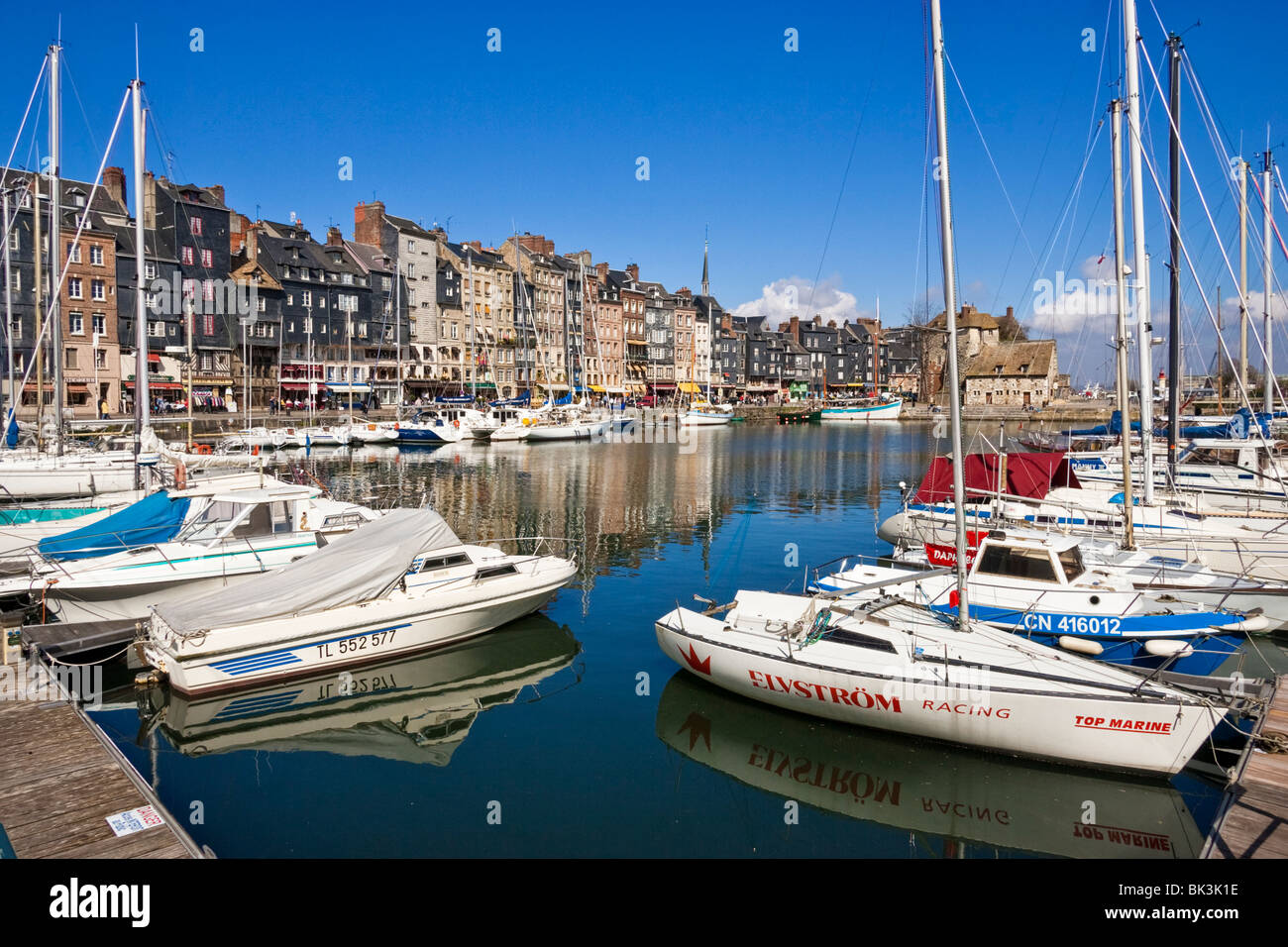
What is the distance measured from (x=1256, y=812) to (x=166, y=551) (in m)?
20.0

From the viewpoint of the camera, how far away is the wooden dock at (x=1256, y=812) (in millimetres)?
8953

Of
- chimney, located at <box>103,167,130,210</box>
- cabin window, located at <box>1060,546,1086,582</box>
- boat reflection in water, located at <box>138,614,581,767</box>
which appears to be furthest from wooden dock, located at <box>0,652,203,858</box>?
chimney, located at <box>103,167,130,210</box>

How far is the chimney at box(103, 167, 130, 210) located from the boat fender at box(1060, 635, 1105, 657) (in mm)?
82354

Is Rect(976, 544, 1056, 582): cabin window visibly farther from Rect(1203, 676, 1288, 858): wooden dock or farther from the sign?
the sign

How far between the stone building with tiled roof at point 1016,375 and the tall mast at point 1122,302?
363 ft

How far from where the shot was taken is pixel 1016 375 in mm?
126375

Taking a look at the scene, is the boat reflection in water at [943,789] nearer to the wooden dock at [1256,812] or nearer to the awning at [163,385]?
the wooden dock at [1256,812]

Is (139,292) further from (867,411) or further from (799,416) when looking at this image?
(867,411)

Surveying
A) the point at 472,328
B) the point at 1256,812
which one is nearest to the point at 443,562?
the point at 1256,812

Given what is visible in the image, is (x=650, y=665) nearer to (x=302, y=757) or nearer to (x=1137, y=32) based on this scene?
(x=302, y=757)

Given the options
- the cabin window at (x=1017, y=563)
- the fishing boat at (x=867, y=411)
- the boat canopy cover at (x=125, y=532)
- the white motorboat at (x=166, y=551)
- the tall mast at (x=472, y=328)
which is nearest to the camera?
the cabin window at (x=1017, y=563)

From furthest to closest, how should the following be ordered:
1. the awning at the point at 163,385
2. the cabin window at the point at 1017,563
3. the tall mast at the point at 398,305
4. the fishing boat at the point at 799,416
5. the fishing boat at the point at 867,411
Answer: the fishing boat at the point at 867,411, the fishing boat at the point at 799,416, the tall mast at the point at 398,305, the awning at the point at 163,385, the cabin window at the point at 1017,563

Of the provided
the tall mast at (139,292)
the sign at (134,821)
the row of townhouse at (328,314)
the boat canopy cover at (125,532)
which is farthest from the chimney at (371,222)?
the sign at (134,821)

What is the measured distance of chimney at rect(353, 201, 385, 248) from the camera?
324 ft
